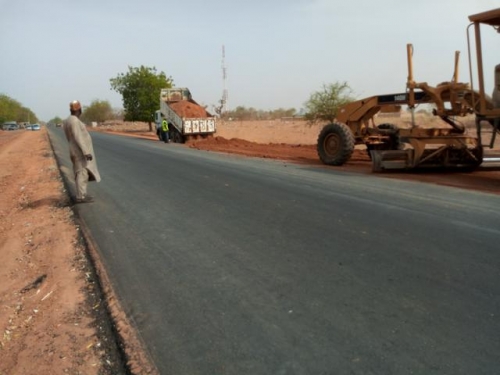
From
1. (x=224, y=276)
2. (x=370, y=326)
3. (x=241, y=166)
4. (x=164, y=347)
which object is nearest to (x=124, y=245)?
(x=224, y=276)

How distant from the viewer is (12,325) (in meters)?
3.84

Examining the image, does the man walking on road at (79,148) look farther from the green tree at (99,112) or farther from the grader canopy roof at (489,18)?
the green tree at (99,112)

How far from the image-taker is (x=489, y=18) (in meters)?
8.98

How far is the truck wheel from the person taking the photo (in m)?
13.8

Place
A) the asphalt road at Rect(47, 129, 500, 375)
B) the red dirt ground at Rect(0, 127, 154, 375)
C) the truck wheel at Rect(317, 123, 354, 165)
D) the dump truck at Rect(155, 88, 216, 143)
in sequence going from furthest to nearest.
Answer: the dump truck at Rect(155, 88, 216, 143) → the truck wheel at Rect(317, 123, 354, 165) → the red dirt ground at Rect(0, 127, 154, 375) → the asphalt road at Rect(47, 129, 500, 375)

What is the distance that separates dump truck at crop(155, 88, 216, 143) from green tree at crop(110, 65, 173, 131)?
17.0 metres

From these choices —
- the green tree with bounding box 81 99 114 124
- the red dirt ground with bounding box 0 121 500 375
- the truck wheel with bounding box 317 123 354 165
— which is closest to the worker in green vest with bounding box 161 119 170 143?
the truck wheel with bounding box 317 123 354 165

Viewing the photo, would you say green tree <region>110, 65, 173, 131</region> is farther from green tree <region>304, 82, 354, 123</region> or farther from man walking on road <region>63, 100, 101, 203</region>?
man walking on road <region>63, 100, 101, 203</region>

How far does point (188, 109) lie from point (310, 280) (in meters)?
28.5

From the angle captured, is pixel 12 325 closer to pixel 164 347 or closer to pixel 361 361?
pixel 164 347

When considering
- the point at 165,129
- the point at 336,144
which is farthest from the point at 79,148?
the point at 165,129

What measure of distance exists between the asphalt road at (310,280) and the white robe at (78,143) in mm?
793

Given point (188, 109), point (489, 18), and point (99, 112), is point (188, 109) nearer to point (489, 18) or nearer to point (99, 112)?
point (489, 18)

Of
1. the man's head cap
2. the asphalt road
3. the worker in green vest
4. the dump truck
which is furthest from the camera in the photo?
the worker in green vest
